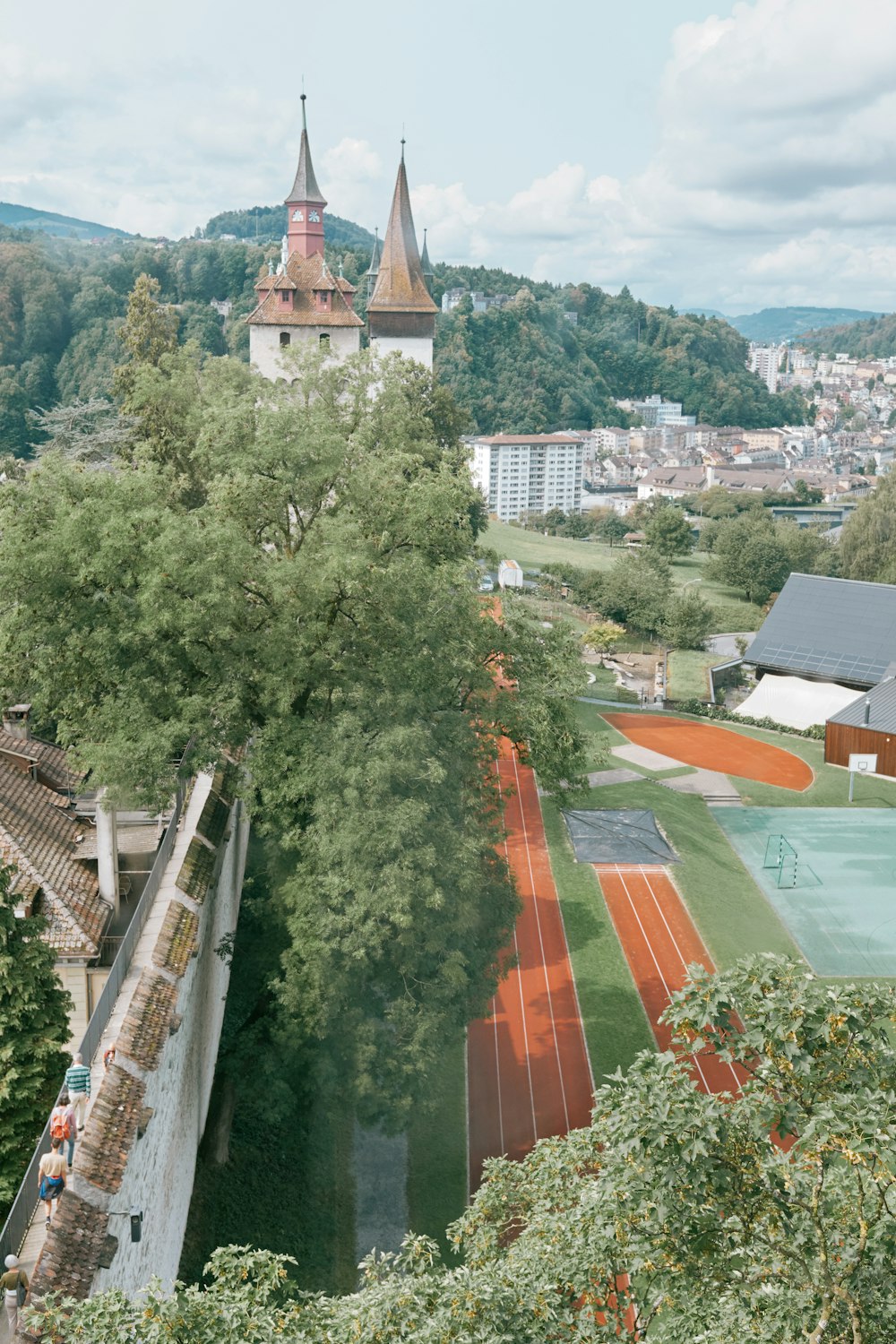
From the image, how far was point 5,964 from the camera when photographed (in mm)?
13266

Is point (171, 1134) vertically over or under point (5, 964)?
under

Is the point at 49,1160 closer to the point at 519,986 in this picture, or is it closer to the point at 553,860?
the point at 519,986

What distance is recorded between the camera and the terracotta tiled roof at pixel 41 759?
76.1ft

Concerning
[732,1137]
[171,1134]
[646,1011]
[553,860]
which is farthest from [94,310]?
[732,1137]

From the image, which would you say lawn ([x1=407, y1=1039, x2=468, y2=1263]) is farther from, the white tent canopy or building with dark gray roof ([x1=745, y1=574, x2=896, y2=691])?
building with dark gray roof ([x1=745, y1=574, x2=896, y2=691])

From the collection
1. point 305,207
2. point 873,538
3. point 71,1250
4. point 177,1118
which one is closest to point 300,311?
point 305,207

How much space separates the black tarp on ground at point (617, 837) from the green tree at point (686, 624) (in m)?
34.1

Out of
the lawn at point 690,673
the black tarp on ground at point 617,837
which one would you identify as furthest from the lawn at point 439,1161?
the lawn at point 690,673

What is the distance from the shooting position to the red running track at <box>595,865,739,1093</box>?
27969 millimetres

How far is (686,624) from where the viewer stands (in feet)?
241

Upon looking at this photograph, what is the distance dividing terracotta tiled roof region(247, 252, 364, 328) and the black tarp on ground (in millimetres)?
19394

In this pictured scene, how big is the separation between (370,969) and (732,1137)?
10.8 meters

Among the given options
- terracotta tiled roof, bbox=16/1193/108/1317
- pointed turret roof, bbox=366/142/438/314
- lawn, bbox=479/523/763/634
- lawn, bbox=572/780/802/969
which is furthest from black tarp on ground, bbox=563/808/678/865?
lawn, bbox=479/523/763/634

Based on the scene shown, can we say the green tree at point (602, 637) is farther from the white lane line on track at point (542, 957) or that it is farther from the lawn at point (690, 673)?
the white lane line on track at point (542, 957)
